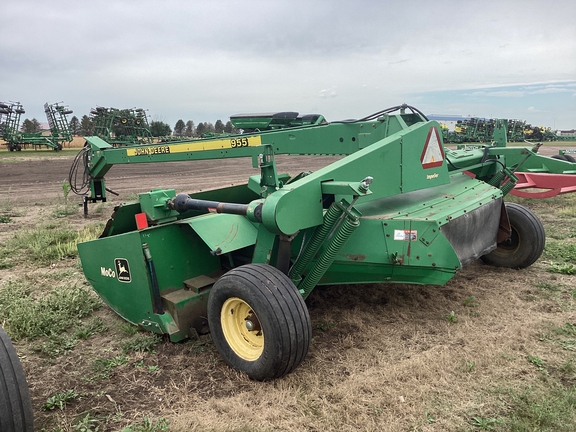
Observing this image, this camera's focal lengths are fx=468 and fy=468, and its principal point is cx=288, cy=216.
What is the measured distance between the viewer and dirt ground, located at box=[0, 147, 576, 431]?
8.85 feet

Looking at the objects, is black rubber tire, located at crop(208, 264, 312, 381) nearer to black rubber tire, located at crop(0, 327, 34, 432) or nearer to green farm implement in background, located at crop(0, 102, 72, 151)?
black rubber tire, located at crop(0, 327, 34, 432)

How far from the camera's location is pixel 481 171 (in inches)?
220

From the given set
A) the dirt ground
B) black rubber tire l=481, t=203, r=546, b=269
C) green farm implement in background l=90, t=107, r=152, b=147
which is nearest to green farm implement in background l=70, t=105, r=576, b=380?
the dirt ground

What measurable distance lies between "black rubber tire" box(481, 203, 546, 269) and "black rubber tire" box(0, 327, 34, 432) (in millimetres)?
4791

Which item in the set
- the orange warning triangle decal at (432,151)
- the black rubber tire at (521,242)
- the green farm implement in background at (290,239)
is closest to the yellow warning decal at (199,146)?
the green farm implement in background at (290,239)

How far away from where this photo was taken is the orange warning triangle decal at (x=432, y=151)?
3.90 m

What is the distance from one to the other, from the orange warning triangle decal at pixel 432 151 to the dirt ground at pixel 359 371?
1292 millimetres

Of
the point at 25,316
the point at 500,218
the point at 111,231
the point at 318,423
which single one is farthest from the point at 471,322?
the point at 25,316

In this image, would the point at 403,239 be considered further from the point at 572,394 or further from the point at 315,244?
the point at 572,394

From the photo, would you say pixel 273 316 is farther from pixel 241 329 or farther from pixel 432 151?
pixel 432 151

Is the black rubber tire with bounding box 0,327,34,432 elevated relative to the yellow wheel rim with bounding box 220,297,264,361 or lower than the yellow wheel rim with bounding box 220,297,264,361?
elevated

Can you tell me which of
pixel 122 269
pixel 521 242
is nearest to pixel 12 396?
pixel 122 269

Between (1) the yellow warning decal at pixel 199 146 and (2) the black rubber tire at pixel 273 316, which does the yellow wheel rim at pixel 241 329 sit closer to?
(2) the black rubber tire at pixel 273 316

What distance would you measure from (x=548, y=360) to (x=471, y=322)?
2.37 feet
